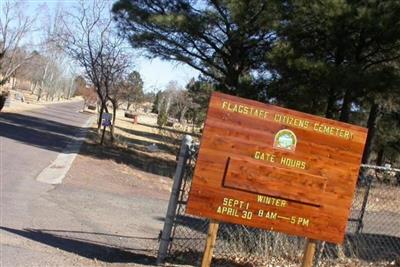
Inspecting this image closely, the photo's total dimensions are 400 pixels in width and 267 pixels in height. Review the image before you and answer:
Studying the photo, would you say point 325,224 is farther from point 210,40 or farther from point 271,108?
point 210,40

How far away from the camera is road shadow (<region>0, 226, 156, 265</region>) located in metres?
7.50

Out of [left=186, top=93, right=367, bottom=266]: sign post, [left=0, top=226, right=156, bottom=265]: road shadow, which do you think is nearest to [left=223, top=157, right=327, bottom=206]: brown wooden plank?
[left=186, top=93, right=367, bottom=266]: sign post

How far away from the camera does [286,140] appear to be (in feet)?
20.3

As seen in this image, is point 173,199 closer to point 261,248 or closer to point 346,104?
point 261,248

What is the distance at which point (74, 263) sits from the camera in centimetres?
688

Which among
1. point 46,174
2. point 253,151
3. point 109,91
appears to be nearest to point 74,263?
point 253,151

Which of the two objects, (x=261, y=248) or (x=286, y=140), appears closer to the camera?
(x=286, y=140)

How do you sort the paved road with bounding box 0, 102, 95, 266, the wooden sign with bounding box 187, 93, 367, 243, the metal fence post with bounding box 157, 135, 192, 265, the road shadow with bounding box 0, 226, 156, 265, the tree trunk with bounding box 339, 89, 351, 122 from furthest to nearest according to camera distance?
the tree trunk with bounding box 339, 89, 351, 122 → the road shadow with bounding box 0, 226, 156, 265 → the metal fence post with bounding box 157, 135, 192, 265 → the paved road with bounding box 0, 102, 95, 266 → the wooden sign with bounding box 187, 93, 367, 243

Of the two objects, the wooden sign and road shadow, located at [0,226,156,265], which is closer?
the wooden sign

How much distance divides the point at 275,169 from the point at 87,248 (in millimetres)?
3089

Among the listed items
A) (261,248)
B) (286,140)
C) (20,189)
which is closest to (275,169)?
(286,140)

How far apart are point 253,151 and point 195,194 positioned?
0.75 metres

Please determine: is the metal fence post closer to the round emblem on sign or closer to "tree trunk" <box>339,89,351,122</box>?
the round emblem on sign

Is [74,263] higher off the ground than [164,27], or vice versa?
[164,27]
